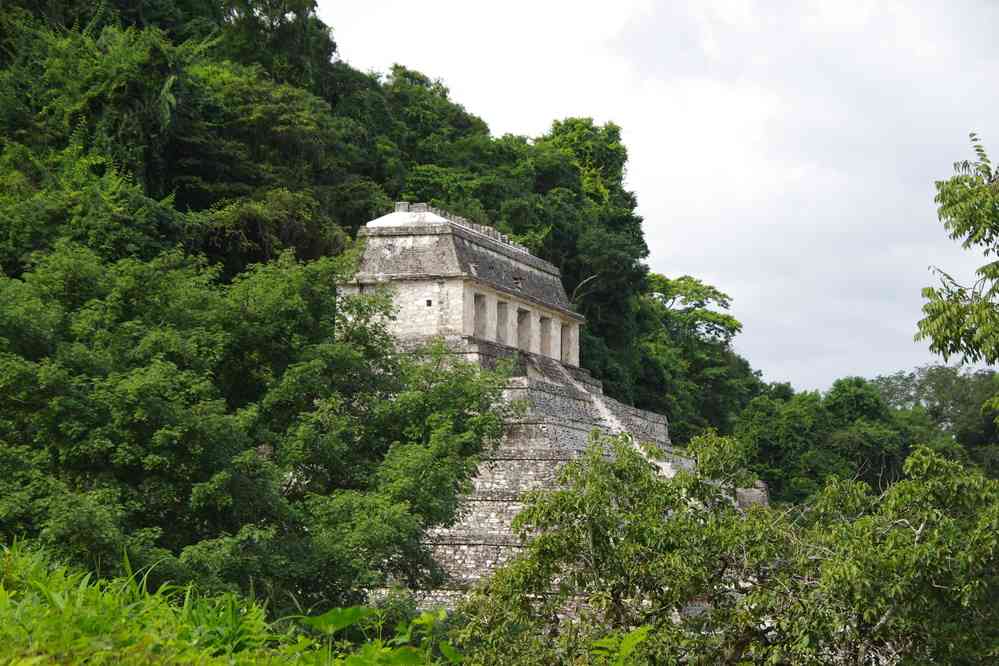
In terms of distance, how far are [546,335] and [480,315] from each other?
2.74 m

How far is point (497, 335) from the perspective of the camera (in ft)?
83.0

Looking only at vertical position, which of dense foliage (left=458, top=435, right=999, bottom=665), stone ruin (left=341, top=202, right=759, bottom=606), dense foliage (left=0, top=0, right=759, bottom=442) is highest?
dense foliage (left=0, top=0, right=759, bottom=442)

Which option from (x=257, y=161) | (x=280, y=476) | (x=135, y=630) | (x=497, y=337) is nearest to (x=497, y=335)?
(x=497, y=337)

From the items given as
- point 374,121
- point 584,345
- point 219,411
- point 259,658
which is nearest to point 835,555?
point 219,411

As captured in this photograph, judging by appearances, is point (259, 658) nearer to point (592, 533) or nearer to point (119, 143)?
point (592, 533)

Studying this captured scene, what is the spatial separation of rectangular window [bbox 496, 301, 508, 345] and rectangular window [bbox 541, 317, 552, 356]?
164cm

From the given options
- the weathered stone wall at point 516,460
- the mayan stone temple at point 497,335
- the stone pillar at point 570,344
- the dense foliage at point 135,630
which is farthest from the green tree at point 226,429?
the stone pillar at point 570,344

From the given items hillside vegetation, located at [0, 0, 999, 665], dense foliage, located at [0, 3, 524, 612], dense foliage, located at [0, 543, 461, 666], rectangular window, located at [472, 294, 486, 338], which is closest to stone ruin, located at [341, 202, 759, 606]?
rectangular window, located at [472, 294, 486, 338]

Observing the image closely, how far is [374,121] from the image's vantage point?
117ft

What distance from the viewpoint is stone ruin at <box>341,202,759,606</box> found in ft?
64.3

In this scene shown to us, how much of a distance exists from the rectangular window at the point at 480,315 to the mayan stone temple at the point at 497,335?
0.02m

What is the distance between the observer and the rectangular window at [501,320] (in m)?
25.5

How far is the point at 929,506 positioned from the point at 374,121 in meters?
25.7

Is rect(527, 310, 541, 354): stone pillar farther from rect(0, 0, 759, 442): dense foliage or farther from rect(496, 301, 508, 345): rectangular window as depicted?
rect(0, 0, 759, 442): dense foliage
